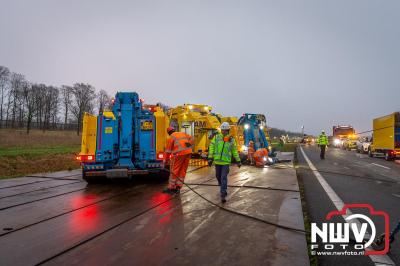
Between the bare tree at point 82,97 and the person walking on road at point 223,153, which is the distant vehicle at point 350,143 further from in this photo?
the bare tree at point 82,97

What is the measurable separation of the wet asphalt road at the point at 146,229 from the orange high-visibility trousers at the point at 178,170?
0.34 m

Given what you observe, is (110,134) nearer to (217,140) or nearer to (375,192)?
(217,140)

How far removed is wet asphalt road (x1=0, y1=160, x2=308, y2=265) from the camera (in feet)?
13.2

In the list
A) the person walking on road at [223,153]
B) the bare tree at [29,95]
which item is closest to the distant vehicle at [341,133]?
the person walking on road at [223,153]

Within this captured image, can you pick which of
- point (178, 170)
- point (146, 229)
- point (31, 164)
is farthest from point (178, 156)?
point (31, 164)

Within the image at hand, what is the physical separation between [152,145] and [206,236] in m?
5.75

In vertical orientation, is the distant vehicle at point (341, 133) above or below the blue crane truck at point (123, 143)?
above

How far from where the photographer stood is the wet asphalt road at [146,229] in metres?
4.04

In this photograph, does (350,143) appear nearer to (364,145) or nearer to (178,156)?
(364,145)

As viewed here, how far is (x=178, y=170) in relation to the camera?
864 centimetres

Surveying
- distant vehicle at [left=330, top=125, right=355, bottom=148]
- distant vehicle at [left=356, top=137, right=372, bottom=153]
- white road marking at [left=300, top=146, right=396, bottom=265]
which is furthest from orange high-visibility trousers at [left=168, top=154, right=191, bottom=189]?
distant vehicle at [left=330, top=125, right=355, bottom=148]

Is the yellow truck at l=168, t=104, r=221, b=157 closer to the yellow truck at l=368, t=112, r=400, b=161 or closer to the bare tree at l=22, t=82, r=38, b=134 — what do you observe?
the yellow truck at l=368, t=112, r=400, b=161

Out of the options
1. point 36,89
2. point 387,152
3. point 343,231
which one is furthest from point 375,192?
point 36,89

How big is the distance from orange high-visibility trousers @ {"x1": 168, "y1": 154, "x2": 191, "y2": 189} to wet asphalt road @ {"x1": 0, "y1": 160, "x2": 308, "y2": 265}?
1.10 feet
